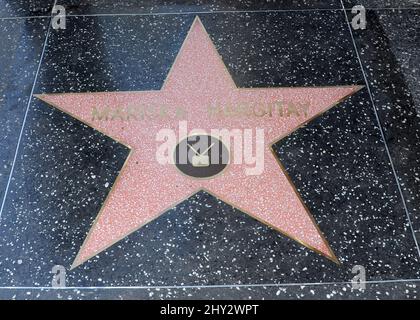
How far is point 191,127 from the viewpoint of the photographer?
1.50 meters

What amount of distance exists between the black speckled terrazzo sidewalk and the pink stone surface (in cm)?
3

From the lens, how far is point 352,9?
193 cm

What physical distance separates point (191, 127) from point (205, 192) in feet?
0.75

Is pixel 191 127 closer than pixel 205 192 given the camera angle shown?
No

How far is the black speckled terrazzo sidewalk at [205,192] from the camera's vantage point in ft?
3.99

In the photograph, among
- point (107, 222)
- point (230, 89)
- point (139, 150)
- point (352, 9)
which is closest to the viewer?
point (107, 222)

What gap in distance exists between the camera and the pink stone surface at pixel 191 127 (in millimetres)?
1298

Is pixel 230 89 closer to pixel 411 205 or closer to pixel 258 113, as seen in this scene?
pixel 258 113

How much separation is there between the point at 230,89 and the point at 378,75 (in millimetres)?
484

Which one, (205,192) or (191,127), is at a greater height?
(191,127)

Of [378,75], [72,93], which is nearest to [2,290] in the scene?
[72,93]

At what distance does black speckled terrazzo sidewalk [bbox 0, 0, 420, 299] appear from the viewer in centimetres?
122

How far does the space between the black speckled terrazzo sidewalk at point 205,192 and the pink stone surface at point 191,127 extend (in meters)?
0.03

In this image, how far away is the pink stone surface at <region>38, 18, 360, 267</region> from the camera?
4.26ft
